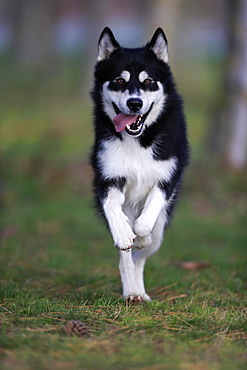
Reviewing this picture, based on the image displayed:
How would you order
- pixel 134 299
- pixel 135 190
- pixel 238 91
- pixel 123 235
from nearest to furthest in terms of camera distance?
pixel 123 235, pixel 134 299, pixel 135 190, pixel 238 91

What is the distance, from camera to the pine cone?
3.56 metres

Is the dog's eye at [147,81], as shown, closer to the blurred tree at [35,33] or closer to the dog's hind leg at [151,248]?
the dog's hind leg at [151,248]

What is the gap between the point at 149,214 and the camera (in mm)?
4809

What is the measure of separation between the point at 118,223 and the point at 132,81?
1171 millimetres

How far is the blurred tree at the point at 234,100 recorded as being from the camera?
35.6 ft

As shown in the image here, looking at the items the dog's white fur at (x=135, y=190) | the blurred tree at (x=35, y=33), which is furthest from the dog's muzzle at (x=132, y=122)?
the blurred tree at (x=35, y=33)

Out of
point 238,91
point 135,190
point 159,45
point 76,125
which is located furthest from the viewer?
point 76,125

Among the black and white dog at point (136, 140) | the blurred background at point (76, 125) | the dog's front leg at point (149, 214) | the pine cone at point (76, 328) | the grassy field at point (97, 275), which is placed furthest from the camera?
the blurred background at point (76, 125)

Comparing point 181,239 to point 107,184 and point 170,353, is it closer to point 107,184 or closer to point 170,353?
point 107,184

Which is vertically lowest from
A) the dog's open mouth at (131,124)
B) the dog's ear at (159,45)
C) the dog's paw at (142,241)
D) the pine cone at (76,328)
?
the pine cone at (76,328)

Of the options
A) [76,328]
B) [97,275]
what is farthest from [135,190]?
[76,328]

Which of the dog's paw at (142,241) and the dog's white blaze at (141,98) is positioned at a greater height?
the dog's white blaze at (141,98)

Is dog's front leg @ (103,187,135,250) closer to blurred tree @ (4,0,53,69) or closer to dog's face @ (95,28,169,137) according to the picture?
dog's face @ (95,28,169,137)

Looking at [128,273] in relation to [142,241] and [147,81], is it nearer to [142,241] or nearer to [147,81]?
[142,241]
